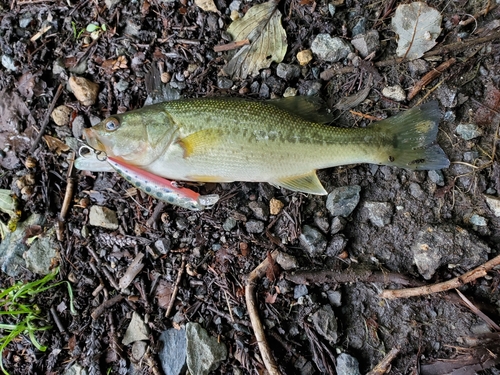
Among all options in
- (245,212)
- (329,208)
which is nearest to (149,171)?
(245,212)

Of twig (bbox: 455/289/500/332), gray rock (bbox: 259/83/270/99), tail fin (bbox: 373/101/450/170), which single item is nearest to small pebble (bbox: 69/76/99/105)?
gray rock (bbox: 259/83/270/99)

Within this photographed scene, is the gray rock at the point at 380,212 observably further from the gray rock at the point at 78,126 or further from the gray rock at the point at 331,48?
the gray rock at the point at 78,126

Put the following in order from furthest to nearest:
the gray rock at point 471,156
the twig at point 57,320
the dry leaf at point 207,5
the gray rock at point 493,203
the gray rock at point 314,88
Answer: the dry leaf at point 207,5 < the twig at point 57,320 < the gray rock at point 314,88 < the gray rock at point 471,156 < the gray rock at point 493,203

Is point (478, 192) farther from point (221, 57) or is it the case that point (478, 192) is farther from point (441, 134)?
point (221, 57)

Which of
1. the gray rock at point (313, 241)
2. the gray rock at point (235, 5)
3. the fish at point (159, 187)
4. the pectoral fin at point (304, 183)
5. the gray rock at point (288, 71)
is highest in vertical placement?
the gray rock at point (235, 5)

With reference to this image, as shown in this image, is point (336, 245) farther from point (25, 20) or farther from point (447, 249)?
point (25, 20)

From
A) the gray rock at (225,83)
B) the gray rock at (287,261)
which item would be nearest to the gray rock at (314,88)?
the gray rock at (225,83)

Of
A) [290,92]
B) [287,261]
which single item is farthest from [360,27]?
[287,261]
